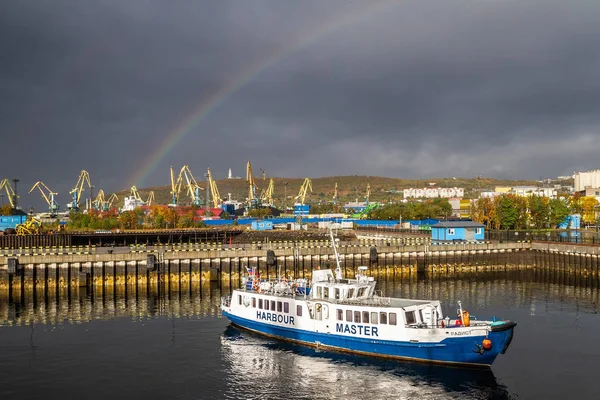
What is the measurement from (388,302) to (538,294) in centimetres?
3999

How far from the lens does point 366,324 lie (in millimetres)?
51938

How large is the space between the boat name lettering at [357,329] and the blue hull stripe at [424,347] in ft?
1.73

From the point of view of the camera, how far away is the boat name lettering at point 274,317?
5769 cm

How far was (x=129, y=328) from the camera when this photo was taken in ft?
212

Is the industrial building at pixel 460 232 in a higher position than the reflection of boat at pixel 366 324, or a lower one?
higher

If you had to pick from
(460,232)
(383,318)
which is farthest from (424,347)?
(460,232)

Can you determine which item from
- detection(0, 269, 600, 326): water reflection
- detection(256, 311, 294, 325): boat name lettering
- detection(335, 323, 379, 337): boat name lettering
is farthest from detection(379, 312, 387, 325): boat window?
detection(0, 269, 600, 326): water reflection

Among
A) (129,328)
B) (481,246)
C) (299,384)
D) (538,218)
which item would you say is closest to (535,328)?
(299,384)

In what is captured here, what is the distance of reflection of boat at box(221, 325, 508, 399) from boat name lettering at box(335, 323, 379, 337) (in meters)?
2.22

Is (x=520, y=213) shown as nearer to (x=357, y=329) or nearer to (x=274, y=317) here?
(x=274, y=317)

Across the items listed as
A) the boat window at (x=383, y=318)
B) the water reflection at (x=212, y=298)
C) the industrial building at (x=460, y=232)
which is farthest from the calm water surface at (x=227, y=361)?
the industrial building at (x=460, y=232)

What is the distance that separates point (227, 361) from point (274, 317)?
8302mm

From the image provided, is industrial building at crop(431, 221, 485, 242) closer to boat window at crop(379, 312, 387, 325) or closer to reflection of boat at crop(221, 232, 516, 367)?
reflection of boat at crop(221, 232, 516, 367)

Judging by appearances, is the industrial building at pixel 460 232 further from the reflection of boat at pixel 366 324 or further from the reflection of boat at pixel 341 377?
the reflection of boat at pixel 341 377
